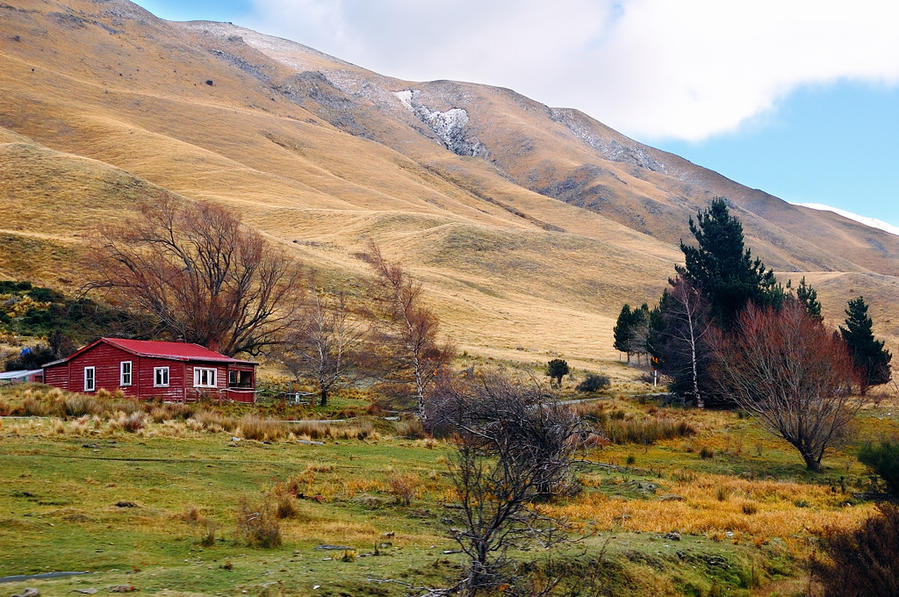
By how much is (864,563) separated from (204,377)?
3218 centimetres

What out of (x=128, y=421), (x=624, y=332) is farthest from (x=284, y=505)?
(x=624, y=332)

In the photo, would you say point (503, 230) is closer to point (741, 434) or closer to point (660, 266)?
point (660, 266)

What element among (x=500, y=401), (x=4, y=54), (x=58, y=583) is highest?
(x=4, y=54)

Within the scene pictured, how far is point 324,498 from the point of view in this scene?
15.6 metres

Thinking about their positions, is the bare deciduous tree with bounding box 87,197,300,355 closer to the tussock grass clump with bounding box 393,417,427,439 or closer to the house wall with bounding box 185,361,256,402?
the house wall with bounding box 185,361,256,402

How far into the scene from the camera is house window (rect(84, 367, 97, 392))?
34.9 metres

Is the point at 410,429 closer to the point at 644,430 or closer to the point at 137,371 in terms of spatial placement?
the point at 644,430

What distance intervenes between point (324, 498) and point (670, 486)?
9110mm

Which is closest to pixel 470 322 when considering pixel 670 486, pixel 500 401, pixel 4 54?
pixel 670 486

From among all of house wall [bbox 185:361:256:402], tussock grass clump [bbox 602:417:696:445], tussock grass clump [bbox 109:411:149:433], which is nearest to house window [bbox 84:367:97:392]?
house wall [bbox 185:361:256:402]

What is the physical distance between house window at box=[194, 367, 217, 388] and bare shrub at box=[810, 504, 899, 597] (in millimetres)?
30463

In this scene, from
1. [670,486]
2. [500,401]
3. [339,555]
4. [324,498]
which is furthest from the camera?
[670,486]

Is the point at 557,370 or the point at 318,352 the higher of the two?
the point at 318,352

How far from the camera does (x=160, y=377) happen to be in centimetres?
3494
